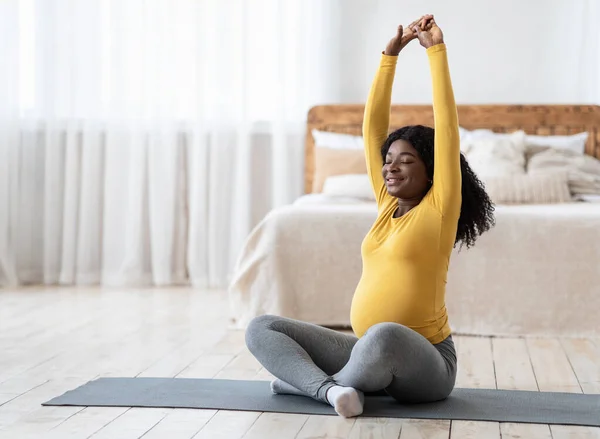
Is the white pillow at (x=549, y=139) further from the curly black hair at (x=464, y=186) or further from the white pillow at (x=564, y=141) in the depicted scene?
the curly black hair at (x=464, y=186)

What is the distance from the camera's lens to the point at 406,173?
88.0 inches

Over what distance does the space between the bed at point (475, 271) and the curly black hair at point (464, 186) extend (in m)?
1.04

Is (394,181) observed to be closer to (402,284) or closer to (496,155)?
(402,284)

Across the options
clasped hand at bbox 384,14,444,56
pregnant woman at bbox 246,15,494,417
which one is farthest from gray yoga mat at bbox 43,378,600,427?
clasped hand at bbox 384,14,444,56

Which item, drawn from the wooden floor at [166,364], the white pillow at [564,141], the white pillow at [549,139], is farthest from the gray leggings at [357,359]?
the white pillow at [564,141]

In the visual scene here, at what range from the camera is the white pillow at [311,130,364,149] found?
4539mm

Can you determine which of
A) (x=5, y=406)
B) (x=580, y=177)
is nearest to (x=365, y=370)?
(x=5, y=406)

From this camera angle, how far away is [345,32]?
4.74m

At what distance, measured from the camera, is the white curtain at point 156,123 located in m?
4.73

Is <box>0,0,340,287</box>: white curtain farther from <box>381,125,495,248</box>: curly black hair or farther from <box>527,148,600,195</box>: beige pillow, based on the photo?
<box>381,125,495,248</box>: curly black hair

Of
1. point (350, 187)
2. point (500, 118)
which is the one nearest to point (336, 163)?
point (350, 187)

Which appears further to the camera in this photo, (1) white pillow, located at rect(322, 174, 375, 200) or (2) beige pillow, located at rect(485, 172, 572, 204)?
(1) white pillow, located at rect(322, 174, 375, 200)

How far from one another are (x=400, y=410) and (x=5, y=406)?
979mm

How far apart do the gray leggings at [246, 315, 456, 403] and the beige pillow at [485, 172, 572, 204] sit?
1.66m
